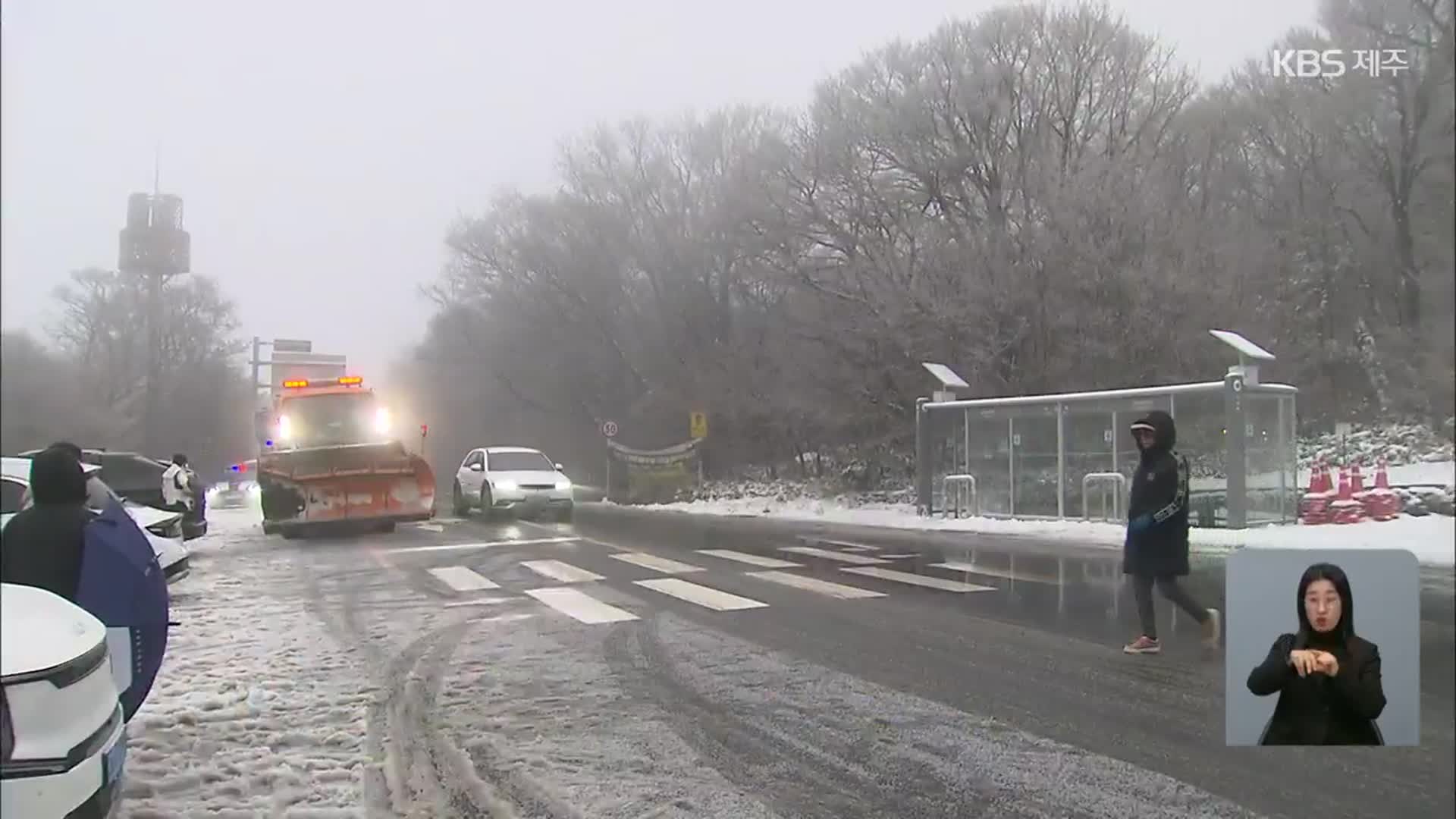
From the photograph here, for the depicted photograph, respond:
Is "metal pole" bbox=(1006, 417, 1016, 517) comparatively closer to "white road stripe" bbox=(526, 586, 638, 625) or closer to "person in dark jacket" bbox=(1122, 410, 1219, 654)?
"person in dark jacket" bbox=(1122, 410, 1219, 654)

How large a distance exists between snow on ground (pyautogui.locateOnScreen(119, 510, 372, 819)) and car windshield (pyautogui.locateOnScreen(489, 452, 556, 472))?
611mm

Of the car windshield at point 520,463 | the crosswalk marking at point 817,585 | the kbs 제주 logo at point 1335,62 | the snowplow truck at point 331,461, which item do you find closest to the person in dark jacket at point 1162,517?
the kbs 제주 logo at point 1335,62

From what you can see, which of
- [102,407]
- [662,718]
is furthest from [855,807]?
[102,407]

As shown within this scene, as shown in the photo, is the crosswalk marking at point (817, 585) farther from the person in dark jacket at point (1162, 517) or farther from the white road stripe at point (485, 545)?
the person in dark jacket at point (1162, 517)

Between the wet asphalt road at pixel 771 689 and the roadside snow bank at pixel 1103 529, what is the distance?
7 centimetres

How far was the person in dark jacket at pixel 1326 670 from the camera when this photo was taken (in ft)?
6.55

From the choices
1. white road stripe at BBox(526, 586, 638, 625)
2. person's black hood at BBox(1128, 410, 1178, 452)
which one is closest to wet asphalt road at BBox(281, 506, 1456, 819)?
white road stripe at BBox(526, 586, 638, 625)

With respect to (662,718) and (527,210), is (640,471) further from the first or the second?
(662,718)

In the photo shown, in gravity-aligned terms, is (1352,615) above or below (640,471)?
below

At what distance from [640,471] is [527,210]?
78 centimetres

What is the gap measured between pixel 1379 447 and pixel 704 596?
117 inches

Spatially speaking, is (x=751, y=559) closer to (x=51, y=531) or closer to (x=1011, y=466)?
(x=1011, y=466)

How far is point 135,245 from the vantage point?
2.20 metres

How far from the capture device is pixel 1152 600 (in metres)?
2.34
